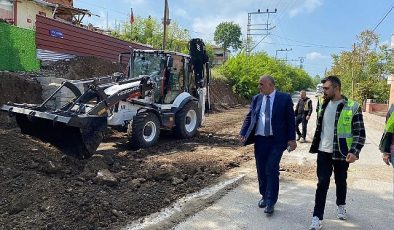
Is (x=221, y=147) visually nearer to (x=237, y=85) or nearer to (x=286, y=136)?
(x=286, y=136)

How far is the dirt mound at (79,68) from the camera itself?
1565 cm

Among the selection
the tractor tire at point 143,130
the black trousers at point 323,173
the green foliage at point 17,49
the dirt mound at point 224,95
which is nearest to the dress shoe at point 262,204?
the black trousers at point 323,173

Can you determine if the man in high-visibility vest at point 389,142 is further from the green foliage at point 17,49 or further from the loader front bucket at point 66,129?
the green foliage at point 17,49

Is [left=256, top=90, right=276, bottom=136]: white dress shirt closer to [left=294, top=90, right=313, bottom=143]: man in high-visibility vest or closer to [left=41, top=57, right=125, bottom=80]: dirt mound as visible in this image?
[left=294, top=90, right=313, bottom=143]: man in high-visibility vest

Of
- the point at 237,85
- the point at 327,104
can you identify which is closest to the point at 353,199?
the point at 327,104

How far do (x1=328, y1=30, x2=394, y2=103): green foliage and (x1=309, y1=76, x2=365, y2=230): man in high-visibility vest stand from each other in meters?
31.6

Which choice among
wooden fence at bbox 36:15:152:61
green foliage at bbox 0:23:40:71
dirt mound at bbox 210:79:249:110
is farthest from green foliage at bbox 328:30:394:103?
green foliage at bbox 0:23:40:71

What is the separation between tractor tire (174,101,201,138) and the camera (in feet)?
36.6

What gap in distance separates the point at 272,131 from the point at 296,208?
119 cm

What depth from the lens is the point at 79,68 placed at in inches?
671

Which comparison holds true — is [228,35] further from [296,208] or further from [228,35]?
[296,208]

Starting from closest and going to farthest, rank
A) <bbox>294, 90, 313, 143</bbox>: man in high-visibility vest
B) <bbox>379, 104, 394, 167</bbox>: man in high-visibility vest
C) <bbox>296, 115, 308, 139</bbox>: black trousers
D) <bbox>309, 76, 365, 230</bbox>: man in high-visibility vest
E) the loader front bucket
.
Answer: <bbox>379, 104, 394, 167</bbox>: man in high-visibility vest → <bbox>309, 76, 365, 230</bbox>: man in high-visibility vest → the loader front bucket → <bbox>296, 115, 308, 139</bbox>: black trousers → <bbox>294, 90, 313, 143</bbox>: man in high-visibility vest

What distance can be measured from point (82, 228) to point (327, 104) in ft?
10.4

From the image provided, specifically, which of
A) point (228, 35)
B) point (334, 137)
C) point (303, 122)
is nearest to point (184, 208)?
point (334, 137)
